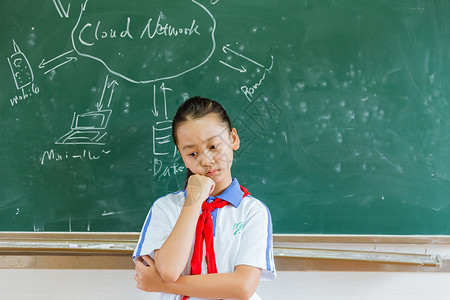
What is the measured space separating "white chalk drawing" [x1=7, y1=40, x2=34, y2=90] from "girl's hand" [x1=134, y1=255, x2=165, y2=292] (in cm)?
116

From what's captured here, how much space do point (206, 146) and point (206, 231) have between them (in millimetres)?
308

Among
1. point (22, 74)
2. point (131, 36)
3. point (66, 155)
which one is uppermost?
point (131, 36)

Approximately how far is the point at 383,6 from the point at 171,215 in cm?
144

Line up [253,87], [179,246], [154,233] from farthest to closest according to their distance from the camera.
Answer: [253,87] < [154,233] < [179,246]

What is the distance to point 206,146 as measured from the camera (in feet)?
4.45

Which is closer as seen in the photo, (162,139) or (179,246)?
(179,246)

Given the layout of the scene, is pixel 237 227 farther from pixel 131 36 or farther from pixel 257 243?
pixel 131 36

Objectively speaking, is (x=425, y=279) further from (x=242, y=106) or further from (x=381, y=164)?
(x=242, y=106)

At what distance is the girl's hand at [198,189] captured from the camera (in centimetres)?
131

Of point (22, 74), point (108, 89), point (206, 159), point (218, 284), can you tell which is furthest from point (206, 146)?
point (22, 74)

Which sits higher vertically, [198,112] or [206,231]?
[198,112]

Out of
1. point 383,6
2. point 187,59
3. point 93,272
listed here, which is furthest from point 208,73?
point 93,272

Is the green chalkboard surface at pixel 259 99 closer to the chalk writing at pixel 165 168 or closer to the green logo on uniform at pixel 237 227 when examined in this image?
the chalk writing at pixel 165 168

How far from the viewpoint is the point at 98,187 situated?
1.90m
